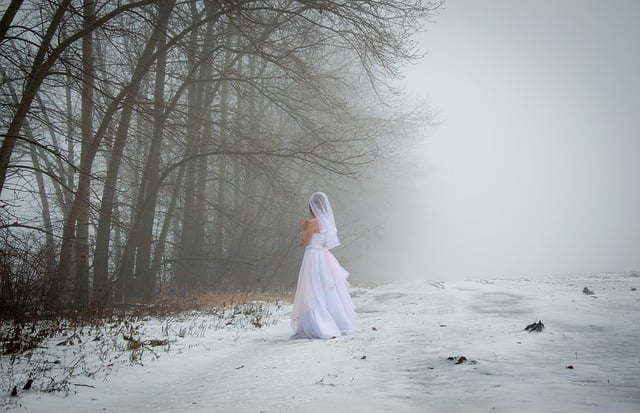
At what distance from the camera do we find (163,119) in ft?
27.2

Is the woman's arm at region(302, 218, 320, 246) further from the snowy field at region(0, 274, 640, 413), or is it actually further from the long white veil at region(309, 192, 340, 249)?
the snowy field at region(0, 274, 640, 413)

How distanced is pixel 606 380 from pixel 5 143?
8.30 m

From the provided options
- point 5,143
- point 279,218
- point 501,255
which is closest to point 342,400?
point 5,143

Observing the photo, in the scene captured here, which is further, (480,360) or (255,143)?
(255,143)

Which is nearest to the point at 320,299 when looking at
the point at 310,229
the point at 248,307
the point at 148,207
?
the point at 310,229

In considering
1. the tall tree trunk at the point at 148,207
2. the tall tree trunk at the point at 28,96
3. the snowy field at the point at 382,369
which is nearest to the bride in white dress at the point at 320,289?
the snowy field at the point at 382,369

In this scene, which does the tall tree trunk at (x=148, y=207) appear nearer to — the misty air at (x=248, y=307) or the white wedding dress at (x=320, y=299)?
the misty air at (x=248, y=307)

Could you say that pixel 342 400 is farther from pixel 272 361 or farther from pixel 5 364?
pixel 5 364

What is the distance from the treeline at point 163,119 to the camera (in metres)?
7.52

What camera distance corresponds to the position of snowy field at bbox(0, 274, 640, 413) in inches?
130

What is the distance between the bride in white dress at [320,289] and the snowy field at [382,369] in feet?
1.41

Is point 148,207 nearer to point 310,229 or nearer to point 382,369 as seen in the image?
point 310,229

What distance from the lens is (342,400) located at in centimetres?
348

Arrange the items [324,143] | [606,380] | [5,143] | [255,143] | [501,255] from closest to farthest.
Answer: [606,380] → [5,143] → [324,143] → [255,143] → [501,255]
